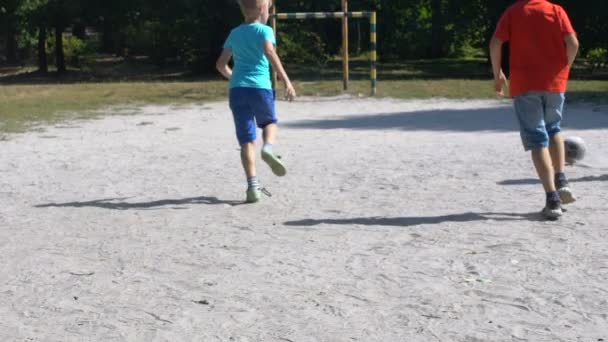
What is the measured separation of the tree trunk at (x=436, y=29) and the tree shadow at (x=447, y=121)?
21.4m

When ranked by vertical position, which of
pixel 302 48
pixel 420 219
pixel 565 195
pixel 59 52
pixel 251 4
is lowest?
pixel 59 52

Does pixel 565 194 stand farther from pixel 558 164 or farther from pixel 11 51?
pixel 11 51

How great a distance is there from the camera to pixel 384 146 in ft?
35.6

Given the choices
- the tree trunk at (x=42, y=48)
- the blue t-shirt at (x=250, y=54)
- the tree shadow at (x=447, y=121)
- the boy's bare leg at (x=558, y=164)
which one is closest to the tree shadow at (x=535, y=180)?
the boy's bare leg at (x=558, y=164)

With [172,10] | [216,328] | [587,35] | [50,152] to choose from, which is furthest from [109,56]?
[216,328]

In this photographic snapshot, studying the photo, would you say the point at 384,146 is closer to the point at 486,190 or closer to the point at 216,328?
the point at 486,190

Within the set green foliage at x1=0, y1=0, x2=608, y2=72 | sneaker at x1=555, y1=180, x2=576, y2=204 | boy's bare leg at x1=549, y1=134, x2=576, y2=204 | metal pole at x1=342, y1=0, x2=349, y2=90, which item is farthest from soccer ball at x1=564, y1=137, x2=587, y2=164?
green foliage at x1=0, y1=0, x2=608, y2=72

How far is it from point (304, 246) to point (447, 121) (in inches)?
313

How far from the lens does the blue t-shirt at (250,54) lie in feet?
24.7

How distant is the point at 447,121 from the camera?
1361 cm

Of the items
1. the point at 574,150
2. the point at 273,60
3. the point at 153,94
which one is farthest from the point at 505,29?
the point at 153,94

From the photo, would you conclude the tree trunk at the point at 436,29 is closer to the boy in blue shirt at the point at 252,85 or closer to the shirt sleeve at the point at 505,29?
the boy in blue shirt at the point at 252,85

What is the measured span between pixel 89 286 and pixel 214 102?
1290 centimetres

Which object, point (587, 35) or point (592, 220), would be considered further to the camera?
point (587, 35)
